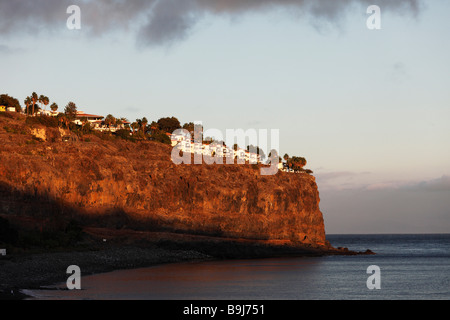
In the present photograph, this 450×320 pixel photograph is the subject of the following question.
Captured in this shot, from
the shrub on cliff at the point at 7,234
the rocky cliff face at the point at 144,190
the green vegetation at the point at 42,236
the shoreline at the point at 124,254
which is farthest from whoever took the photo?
the rocky cliff face at the point at 144,190

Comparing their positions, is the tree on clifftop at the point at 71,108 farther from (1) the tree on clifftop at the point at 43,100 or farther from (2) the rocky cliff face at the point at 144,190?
(2) the rocky cliff face at the point at 144,190

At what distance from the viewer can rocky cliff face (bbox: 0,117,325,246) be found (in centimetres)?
9012

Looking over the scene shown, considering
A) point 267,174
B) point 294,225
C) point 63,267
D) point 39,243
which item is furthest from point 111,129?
point 63,267

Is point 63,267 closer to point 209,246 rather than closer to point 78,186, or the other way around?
point 78,186

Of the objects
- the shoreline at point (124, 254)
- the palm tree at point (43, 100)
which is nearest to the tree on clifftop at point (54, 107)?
the palm tree at point (43, 100)

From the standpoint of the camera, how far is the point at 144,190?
107 meters

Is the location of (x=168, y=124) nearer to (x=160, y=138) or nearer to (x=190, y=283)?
(x=160, y=138)

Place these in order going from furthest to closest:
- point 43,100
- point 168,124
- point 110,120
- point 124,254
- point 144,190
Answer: point 168,124 → point 110,120 → point 43,100 → point 144,190 → point 124,254

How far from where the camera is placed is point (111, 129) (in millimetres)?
157250

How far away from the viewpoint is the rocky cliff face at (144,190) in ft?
296

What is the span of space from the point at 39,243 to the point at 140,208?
103ft

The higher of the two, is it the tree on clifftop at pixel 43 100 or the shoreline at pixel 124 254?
the tree on clifftop at pixel 43 100

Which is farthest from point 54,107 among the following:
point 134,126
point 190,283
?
point 190,283

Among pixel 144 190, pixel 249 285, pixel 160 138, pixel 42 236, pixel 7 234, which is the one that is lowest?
pixel 249 285
